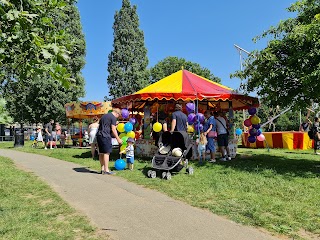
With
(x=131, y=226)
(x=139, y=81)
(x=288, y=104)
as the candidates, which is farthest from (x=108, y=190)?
(x=139, y=81)

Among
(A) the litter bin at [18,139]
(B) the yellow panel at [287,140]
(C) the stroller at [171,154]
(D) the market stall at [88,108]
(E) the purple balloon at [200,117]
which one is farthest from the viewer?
(A) the litter bin at [18,139]

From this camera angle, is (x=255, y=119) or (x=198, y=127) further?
(x=255, y=119)

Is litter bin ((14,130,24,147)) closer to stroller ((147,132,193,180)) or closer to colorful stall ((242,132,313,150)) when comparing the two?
colorful stall ((242,132,313,150))

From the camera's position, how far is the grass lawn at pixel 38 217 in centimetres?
408

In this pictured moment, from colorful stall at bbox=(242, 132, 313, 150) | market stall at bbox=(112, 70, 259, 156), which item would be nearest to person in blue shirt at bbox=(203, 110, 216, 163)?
market stall at bbox=(112, 70, 259, 156)

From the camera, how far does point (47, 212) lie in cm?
514

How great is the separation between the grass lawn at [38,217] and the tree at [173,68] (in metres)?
45.6

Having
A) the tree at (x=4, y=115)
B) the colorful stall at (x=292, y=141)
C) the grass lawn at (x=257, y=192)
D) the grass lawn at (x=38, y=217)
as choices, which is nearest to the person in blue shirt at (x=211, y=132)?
the grass lawn at (x=257, y=192)

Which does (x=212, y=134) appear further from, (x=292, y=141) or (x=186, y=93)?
(x=292, y=141)

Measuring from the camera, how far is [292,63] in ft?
29.3

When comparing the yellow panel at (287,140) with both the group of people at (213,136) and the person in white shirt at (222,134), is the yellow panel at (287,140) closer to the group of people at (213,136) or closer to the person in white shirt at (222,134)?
the group of people at (213,136)

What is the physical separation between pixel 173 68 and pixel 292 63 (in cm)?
4418

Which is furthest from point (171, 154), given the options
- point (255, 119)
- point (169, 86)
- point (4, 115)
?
point (4, 115)

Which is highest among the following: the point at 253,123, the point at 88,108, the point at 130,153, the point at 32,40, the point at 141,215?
the point at 88,108
